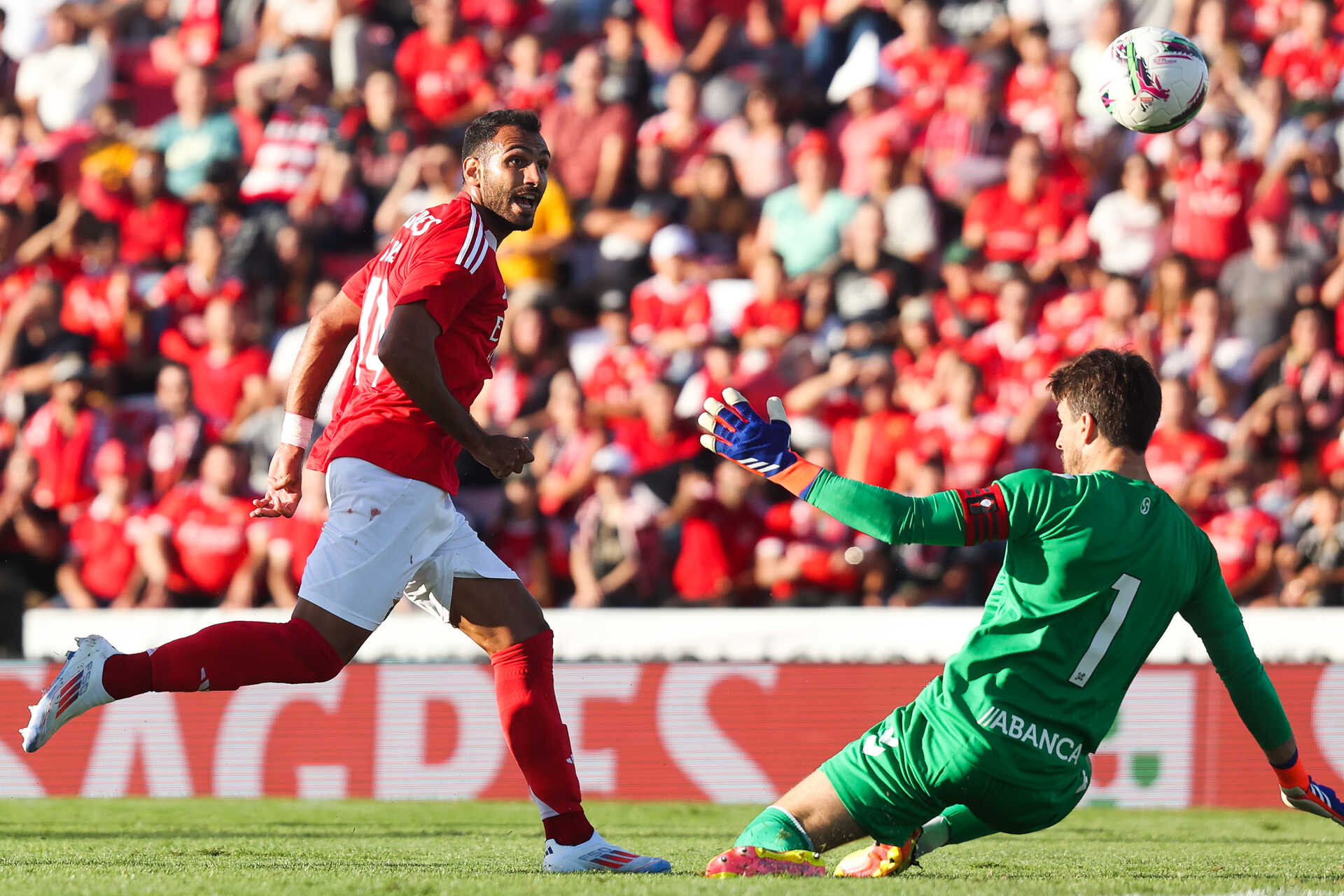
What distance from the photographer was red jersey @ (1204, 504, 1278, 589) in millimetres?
9086

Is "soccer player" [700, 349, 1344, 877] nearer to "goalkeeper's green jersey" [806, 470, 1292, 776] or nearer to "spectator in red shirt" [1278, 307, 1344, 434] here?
"goalkeeper's green jersey" [806, 470, 1292, 776]

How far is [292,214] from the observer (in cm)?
1189

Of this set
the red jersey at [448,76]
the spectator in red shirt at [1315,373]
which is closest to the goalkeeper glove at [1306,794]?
the spectator in red shirt at [1315,373]

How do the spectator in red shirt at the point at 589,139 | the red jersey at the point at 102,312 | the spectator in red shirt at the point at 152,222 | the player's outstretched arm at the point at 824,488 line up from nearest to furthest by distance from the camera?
the player's outstretched arm at the point at 824,488, the red jersey at the point at 102,312, the spectator in red shirt at the point at 589,139, the spectator in red shirt at the point at 152,222

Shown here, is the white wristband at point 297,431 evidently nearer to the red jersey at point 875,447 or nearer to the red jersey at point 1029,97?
the red jersey at point 875,447

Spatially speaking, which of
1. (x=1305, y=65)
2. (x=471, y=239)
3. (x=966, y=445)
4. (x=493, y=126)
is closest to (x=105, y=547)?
(x=966, y=445)

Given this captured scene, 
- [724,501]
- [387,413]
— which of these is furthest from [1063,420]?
[724,501]

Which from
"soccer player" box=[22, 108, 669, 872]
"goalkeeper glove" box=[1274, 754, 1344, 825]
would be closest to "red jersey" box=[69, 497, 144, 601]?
"soccer player" box=[22, 108, 669, 872]

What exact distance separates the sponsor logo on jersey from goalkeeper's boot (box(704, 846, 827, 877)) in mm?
581

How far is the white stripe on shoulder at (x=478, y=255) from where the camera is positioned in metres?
4.53

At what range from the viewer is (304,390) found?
5.07 metres

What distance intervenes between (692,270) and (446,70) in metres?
3.08

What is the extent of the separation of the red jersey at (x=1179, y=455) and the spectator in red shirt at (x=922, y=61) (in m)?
3.28

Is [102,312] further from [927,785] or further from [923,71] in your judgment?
[927,785]
